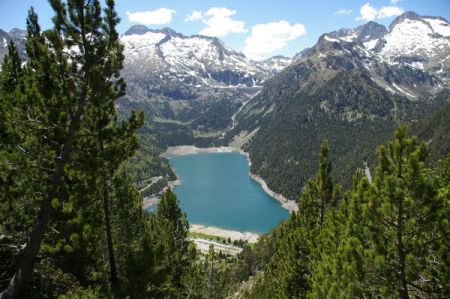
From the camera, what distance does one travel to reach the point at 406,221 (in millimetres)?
14828

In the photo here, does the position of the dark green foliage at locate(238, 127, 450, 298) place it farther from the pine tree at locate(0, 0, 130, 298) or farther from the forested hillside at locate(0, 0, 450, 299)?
the pine tree at locate(0, 0, 130, 298)

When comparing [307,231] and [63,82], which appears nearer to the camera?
[63,82]

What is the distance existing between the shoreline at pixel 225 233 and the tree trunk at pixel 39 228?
148 meters

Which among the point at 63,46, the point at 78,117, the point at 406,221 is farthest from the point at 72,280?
the point at 406,221

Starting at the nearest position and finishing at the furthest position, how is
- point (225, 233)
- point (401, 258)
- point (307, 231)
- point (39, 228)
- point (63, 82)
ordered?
point (401, 258)
point (39, 228)
point (63, 82)
point (307, 231)
point (225, 233)

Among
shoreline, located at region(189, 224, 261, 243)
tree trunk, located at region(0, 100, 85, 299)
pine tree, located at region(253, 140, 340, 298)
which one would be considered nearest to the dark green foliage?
pine tree, located at region(253, 140, 340, 298)

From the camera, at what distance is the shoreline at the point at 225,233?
162625 millimetres

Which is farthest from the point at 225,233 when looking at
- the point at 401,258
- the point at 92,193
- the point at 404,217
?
the point at 404,217

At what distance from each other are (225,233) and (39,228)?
512ft

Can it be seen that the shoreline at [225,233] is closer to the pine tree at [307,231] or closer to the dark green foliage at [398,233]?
the pine tree at [307,231]

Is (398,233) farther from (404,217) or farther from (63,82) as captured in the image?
(63,82)

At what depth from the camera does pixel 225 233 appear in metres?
169

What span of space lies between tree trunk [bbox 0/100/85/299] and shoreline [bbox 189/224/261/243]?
148 m

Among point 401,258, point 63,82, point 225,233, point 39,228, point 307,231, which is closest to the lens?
point 401,258
